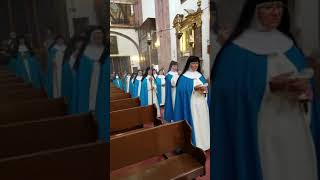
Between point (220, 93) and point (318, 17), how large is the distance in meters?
0.55

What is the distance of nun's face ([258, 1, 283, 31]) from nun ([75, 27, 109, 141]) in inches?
29.2

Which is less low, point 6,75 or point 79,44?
point 79,44

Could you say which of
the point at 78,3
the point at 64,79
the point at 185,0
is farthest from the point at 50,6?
the point at 185,0

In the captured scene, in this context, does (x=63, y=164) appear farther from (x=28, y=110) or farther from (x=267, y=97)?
(x=267, y=97)

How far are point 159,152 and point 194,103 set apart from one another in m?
1.79

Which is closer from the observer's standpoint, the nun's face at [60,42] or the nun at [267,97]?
the nun at [267,97]

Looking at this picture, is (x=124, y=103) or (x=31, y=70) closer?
(x=31, y=70)

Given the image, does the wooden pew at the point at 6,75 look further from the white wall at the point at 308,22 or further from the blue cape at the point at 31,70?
the white wall at the point at 308,22

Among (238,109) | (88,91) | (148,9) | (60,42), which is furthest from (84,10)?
(148,9)

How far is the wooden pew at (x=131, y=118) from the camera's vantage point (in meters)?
3.50

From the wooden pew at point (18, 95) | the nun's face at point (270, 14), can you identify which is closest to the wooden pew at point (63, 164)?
the wooden pew at point (18, 95)

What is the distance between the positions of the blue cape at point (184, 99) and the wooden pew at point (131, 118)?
660mm

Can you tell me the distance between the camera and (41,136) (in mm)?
1827

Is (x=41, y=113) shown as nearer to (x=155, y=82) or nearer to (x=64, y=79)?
(x=64, y=79)
